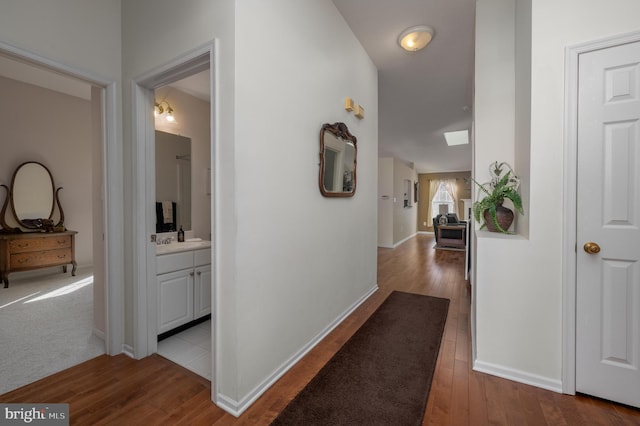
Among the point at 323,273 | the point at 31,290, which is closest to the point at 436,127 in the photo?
the point at 323,273

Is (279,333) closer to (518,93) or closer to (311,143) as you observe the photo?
(311,143)

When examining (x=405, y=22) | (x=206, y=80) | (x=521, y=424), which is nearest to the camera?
(x=521, y=424)

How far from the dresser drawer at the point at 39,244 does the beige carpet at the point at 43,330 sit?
486 millimetres

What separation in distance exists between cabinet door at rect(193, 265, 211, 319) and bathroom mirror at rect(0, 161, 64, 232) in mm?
3294

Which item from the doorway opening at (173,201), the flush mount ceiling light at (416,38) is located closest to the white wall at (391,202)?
the flush mount ceiling light at (416,38)

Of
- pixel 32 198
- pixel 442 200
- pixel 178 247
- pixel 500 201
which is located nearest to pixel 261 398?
pixel 178 247

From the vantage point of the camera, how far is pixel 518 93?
6.40ft

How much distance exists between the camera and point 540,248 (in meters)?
1.65

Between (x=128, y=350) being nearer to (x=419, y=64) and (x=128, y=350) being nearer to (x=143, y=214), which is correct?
(x=143, y=214)

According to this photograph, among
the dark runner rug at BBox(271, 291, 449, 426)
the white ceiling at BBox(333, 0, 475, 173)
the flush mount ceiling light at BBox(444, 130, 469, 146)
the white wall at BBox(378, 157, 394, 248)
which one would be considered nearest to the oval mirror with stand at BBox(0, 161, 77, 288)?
the dark runner rug at BBox(271, 291, 449, 426)

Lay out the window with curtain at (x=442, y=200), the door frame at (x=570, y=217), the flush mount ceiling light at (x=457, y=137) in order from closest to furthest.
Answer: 1. the door frame at (x=570, y=217)
2. the flush mount ceiling light at (x=457, y=137)
3. the window with curtain at (x=442, y=200)

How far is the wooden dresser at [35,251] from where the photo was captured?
11.7ft

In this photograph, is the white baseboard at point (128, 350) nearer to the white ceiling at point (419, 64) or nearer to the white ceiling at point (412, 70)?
the white ceiling at point (412, 70)

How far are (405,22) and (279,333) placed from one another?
2.86 metres
